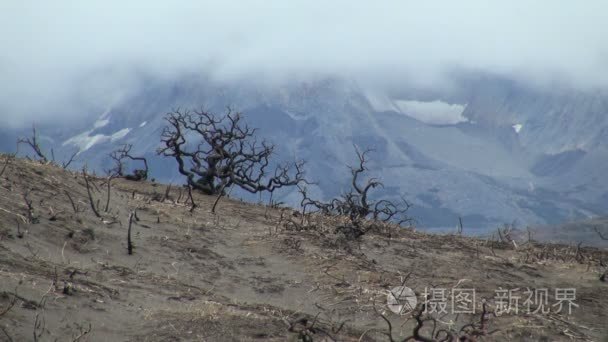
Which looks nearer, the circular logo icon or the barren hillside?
the barren hillside

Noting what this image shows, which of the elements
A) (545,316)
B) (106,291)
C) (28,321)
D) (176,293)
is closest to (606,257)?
(545,316)

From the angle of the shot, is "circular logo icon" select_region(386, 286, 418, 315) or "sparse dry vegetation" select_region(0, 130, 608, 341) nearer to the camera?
"sparse dry vegetation" select_region(0, 130, 608, 341)

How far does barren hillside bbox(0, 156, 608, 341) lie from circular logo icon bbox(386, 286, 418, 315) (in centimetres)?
12

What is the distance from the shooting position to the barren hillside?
28.8 ft

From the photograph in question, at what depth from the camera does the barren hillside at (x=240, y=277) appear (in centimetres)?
877

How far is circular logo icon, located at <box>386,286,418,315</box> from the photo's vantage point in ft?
36.0

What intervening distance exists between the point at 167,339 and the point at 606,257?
37.8 ft

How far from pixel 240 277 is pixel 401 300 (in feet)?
8.42

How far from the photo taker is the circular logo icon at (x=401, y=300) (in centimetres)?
1096

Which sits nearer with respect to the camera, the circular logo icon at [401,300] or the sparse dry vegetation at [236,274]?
the sparse dry vegetation at [236,274]

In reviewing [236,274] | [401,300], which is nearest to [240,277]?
[236,274]

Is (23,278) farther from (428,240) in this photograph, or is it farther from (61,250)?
(428,240)

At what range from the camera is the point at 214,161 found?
24.6m

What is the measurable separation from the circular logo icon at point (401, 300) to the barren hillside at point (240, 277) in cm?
12
